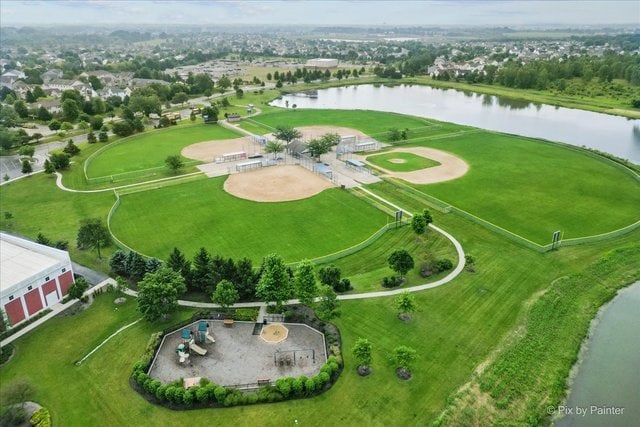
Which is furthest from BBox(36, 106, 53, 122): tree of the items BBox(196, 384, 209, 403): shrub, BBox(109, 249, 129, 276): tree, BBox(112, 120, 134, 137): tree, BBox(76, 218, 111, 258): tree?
BBox(196, 384, 209, 403): shrub

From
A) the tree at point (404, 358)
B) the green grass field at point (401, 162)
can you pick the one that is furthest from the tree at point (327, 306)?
the green grass field at point (401, 162)

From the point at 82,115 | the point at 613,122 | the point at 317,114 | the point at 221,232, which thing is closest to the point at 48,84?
the point at 82,115

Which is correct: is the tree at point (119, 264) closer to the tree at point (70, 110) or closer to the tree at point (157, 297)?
the tree at point (157, 297)

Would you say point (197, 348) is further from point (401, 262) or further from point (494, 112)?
point (494, 112)

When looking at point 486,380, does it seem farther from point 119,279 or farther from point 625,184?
point 625,184

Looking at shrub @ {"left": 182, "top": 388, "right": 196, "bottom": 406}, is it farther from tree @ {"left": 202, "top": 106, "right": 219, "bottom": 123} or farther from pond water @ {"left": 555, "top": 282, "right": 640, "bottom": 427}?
tree @ {"left": 202, "top": 106, "right": 219, "bottom": 123}

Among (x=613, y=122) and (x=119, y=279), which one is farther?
A: (x=613, y=122)

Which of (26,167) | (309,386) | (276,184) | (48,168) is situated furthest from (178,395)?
(26,167)
